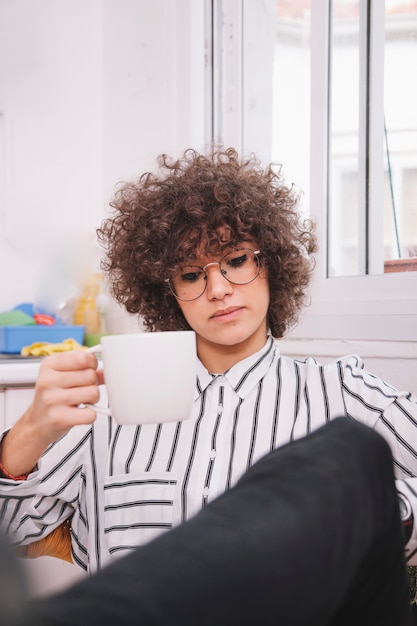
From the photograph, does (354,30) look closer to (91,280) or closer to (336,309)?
(336,309)

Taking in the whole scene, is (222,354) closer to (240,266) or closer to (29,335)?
(240,266)

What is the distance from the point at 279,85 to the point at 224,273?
113 centimetres

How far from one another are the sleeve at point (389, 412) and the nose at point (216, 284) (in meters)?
0.23

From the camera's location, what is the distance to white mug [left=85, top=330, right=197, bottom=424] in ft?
2.21

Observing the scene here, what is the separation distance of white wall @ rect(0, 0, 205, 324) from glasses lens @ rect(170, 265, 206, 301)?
1.10 metres

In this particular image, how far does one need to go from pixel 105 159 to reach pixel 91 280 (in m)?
0.48

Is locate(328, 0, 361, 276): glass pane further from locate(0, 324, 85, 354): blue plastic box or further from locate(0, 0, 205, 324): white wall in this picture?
locate(0, 324, 85, 354): blue plastic box

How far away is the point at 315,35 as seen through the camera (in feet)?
5.64

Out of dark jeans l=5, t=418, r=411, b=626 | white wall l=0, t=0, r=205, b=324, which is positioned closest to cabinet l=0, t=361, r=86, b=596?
white wall l=0, t=0, r=205, b=324

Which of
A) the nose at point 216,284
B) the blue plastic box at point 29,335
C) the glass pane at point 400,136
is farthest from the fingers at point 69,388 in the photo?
the blue plastic box at point 29,335

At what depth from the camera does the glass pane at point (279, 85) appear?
1872 mm

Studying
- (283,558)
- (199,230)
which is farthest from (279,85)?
(283,558)

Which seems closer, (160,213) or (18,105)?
(160,213)

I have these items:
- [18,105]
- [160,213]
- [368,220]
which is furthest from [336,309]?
[18,105]
